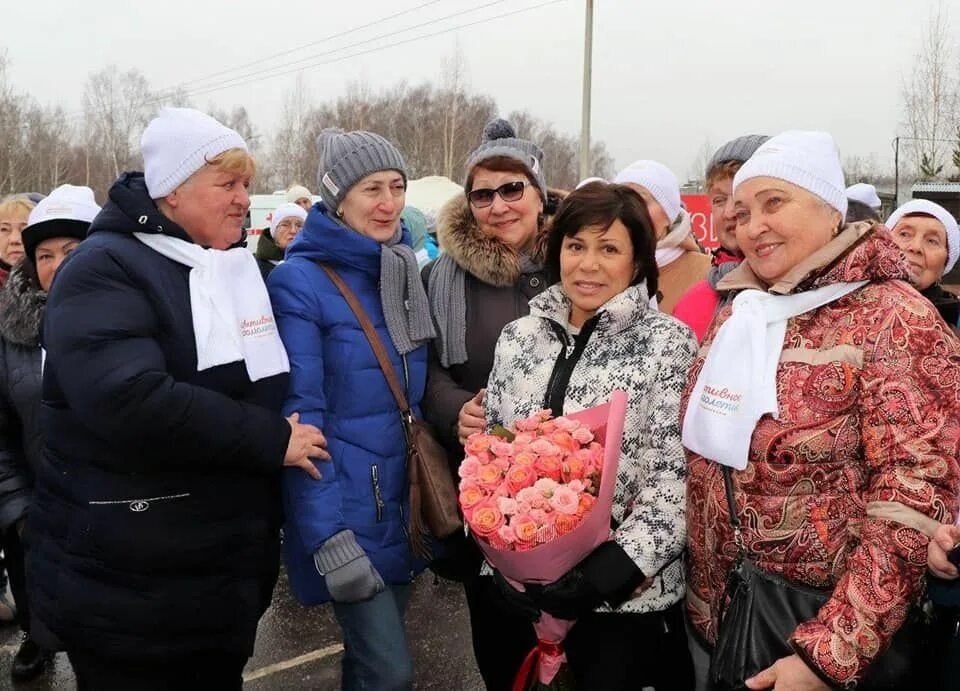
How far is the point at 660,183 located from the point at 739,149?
0.73 metres

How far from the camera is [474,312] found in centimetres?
316

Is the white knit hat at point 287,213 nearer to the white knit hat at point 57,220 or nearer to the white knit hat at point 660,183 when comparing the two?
the white knit hat at point 57,220

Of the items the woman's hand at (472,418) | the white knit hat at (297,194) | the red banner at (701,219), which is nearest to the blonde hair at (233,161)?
the woman's hand at (472,418)

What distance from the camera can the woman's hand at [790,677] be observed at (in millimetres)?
1849

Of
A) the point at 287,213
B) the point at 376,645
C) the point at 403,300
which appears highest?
the point at 287,213

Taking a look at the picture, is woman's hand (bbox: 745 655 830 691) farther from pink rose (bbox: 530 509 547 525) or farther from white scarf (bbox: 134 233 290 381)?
white scarf (bbox: 134 233 290 381)

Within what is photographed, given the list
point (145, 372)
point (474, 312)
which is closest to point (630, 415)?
point (474, 312)

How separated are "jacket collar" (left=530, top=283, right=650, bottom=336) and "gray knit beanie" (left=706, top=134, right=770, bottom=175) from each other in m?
1.09

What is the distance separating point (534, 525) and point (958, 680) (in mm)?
1074

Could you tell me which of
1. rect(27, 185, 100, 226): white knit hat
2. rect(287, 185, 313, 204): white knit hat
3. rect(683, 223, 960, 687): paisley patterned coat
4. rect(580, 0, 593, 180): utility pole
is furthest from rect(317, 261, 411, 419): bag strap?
rect(580, 0, 593, 180): utility pole

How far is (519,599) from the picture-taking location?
7.80 feet

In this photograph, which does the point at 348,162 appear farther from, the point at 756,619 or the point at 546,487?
the point at 756,619

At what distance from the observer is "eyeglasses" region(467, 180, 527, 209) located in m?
3.29

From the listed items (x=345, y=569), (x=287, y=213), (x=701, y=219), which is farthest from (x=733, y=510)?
(x=701, y=219)
